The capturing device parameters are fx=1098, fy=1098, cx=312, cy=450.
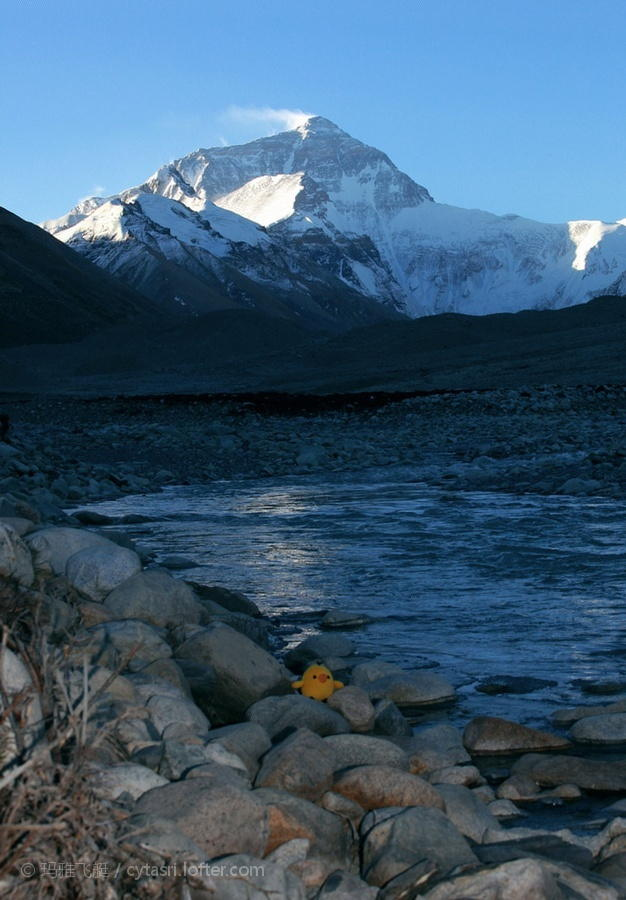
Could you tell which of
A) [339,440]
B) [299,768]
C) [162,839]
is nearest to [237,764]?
[299,768]

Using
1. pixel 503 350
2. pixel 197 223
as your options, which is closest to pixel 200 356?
pixel 503 350

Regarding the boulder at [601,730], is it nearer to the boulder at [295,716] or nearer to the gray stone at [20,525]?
the boulder at [295,716]

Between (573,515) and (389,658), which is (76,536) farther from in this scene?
(573,515)

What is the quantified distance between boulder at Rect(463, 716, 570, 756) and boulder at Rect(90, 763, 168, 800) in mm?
1851

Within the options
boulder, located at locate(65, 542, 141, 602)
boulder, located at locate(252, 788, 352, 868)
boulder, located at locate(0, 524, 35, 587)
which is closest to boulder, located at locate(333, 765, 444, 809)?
boulder, located at locate(252, 788, 352, 868)

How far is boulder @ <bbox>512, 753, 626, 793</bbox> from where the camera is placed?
4402mm

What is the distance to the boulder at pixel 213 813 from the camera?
3.10 metres

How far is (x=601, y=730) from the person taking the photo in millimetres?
4941

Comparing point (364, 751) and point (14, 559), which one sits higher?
point (14, 559)

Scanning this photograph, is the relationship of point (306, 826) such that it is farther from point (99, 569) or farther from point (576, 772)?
point (99, 569)

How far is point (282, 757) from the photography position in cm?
392

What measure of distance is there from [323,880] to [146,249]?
156748 mm

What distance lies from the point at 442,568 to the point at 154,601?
360 cm

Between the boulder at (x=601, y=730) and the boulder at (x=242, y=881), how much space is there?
7.44 feet
